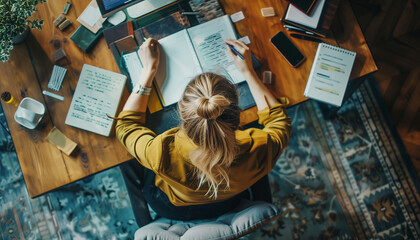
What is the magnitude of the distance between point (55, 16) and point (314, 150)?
1784 millimetres

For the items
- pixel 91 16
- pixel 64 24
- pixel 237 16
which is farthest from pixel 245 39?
pixel 64 24

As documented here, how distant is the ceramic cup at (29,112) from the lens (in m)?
1.23

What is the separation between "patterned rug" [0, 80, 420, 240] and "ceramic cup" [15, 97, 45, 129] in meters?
0.78

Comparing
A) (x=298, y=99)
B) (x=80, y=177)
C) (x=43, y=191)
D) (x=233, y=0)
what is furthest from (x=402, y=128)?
(x=43, y=191)

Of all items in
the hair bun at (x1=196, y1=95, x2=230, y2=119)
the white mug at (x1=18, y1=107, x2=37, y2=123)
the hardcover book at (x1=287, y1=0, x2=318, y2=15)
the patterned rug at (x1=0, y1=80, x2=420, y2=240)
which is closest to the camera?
the hair bun at (x1=196, y1=95, x2=230, y2=119)

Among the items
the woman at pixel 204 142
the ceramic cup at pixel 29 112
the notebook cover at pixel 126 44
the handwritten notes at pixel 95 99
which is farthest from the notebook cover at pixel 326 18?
the ceramic cup at pixel 29 112

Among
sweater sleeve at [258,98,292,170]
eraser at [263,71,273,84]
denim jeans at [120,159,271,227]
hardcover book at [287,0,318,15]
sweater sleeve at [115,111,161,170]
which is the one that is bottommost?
denim jeans at [120,159,271,227]

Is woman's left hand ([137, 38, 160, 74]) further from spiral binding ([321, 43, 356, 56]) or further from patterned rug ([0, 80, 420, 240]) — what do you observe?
patterned rug ([0, 80, 420, 240])

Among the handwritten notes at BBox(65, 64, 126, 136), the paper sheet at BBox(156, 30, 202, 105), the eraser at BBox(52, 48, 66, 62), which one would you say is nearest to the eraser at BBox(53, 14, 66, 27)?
the eraser at BBox(52, 48, 66, 62)

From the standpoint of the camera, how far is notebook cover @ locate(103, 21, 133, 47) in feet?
4.38

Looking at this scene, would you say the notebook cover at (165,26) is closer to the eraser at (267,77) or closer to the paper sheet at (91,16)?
the paper sheet at (91,16)

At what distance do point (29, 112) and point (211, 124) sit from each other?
872mm

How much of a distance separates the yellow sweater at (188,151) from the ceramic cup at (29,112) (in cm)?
37

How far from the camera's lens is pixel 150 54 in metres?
1.26
